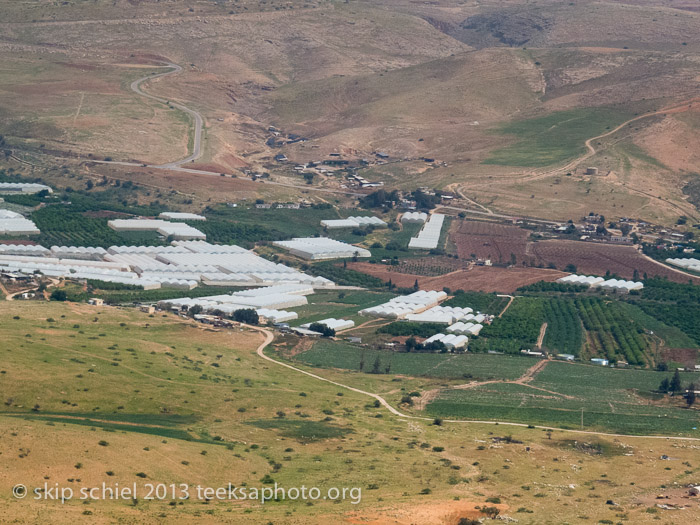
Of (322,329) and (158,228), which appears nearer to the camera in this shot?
(322,329)

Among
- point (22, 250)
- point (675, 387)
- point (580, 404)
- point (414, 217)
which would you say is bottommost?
point (22, 250)

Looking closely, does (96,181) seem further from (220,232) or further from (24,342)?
(24,342)

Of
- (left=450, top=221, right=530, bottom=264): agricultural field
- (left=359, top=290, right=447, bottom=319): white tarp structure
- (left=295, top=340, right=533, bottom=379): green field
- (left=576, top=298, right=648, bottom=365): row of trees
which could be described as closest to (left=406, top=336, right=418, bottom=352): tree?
(left=295, top=340, right=533, bottom=379): green field

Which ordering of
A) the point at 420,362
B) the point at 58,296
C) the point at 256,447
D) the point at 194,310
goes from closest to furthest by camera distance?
the point at 256,447, the point at 420,362, the point at 58,296, the point at 194,310

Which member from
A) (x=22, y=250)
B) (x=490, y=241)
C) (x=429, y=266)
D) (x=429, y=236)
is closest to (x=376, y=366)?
(x=429, y=266)

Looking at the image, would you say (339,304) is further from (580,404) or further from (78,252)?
(580,404)

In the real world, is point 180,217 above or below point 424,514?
below

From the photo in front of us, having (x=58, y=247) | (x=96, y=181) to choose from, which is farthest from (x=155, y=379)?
(x=96, y=181)
